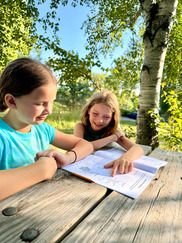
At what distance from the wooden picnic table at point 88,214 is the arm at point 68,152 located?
177 mm

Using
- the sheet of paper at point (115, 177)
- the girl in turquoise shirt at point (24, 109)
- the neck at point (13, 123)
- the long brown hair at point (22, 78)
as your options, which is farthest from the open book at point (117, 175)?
the long brown hair at point (22, 78)

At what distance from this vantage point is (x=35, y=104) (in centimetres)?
114

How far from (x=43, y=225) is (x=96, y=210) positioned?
0.74 ft

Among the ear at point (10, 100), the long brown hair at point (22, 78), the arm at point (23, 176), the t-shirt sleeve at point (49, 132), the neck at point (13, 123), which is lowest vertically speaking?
the arm at point (23, 176)

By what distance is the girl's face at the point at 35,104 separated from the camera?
114 centimetres

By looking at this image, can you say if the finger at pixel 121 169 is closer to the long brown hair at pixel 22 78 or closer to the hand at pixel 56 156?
the hand at pixel 56 156

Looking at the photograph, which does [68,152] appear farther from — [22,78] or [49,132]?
[22,78]

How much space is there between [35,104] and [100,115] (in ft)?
3.63

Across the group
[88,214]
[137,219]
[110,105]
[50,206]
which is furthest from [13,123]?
[110,105]

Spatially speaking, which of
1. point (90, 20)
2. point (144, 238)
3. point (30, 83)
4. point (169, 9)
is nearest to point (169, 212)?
point (144, 238)

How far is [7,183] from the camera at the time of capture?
0.78m

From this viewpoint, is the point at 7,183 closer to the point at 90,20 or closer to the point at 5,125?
the point at 5,125

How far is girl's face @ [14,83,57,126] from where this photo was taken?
114 cm

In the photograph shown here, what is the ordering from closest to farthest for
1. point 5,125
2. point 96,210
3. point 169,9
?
point 96,210
point 5,125
point 169,9
